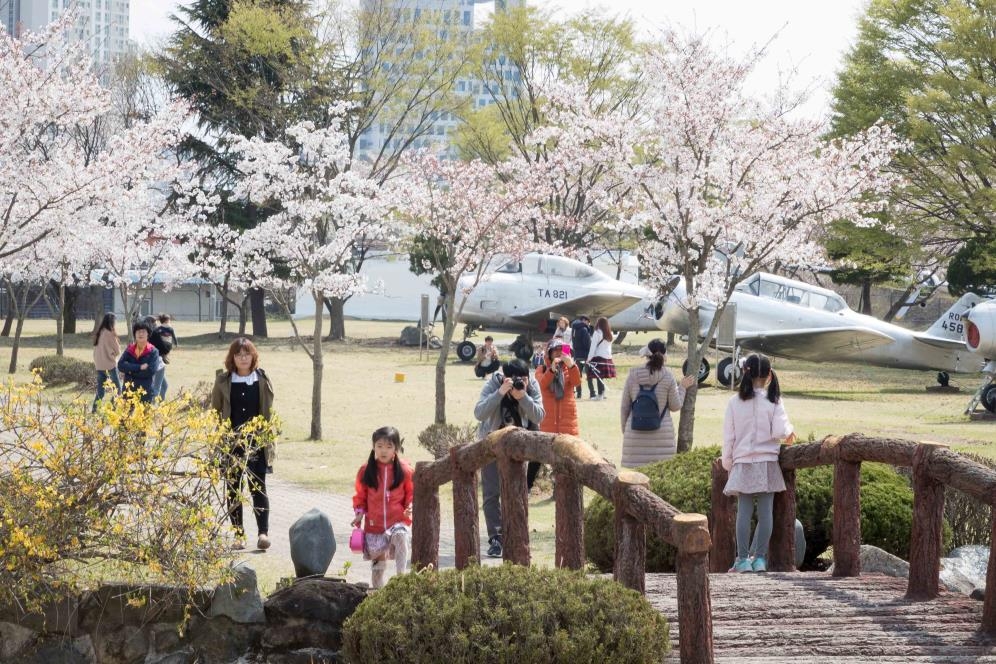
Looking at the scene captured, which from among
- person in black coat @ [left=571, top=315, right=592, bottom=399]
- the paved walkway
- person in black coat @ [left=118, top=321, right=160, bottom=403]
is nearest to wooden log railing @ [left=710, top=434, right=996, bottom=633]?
the paved walkway

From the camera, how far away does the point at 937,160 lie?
38.8m

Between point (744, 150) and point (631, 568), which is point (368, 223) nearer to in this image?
point (744, 150)

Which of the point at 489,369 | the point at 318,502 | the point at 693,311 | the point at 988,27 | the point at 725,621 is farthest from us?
the point at 988,27

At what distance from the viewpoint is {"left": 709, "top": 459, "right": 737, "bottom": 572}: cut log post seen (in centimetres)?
890

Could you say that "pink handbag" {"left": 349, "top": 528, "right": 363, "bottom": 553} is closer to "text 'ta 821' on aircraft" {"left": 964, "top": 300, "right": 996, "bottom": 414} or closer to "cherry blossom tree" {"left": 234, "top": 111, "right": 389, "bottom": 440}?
"cherry blossom tree" {"left": 234, "top": 111, "right": 389, "bottom": 440}

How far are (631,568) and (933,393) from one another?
26.3 metres

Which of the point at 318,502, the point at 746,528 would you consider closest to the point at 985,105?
the point at 318,502

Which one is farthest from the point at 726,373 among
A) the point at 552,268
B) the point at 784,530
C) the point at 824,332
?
the point at 784,530

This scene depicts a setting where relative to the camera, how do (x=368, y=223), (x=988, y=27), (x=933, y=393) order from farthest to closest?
(x=988, y=27), (x=933, y=393), (x=368, y=223)

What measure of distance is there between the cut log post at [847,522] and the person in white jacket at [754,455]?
68 cm

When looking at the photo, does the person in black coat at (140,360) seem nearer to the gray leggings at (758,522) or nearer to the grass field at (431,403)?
the grass field at (431,403)

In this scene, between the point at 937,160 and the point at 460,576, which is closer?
the point at 460,576

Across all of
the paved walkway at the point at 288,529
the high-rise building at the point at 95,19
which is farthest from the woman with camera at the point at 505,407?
the high-rise building at the point at 95,19

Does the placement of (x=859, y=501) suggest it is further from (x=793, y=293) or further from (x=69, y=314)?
(x=69, y=314)
